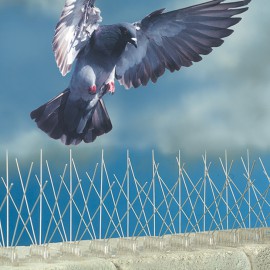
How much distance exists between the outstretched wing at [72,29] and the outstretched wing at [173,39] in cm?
30

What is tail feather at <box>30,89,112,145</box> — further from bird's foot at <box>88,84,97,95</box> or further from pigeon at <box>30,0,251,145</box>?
bird's foot at <box>88,84,97,95</box>

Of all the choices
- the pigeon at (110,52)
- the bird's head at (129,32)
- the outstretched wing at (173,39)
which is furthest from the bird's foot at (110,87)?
the bird's head at (129,32)

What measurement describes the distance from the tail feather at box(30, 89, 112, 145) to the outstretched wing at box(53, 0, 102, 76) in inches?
9.7

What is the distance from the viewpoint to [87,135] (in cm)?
479

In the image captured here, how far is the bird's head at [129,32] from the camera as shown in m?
4.50

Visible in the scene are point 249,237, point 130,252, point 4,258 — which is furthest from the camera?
point 249,237

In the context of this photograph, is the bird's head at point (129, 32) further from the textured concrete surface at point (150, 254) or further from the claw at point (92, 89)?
the textured concrete surface at point (150, 254)

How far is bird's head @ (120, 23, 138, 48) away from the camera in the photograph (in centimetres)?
450

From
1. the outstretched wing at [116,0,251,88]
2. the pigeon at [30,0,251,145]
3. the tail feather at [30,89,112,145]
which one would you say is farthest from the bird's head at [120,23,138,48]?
the tail feather at [30,89,112,145]

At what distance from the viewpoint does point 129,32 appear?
4512mm

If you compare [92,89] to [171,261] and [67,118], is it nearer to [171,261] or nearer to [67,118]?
[67,118]

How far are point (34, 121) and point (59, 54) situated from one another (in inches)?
18.3

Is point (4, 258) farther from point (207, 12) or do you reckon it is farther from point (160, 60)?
point (207, 12)

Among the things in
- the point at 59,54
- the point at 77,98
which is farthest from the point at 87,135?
the point at 59,54
